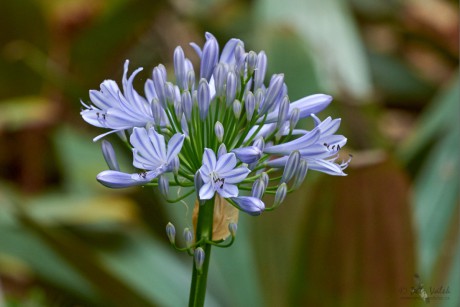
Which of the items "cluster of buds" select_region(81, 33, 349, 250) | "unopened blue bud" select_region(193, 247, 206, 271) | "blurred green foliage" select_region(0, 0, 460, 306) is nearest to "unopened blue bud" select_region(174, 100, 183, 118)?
"cluster of buds" select_region(81, 33, 349, 250)

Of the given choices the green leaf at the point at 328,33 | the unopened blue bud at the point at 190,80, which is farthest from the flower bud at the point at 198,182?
the green leaf at the point at 328,33

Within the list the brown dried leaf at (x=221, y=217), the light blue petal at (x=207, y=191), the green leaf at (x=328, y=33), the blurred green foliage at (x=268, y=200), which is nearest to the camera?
the light blue petal at (x=207, y=191)

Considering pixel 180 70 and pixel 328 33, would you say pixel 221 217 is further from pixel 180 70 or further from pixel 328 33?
pixel 328 33

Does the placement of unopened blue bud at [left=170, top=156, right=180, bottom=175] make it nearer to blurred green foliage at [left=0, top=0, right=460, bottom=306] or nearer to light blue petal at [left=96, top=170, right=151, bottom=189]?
light blue petal at [left=96, top=170, right=151, bottom=189]

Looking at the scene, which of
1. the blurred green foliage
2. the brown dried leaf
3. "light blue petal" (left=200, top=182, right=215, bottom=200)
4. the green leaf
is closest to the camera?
"light blue petal" (left=200, top=182, right=215, bottom=200)

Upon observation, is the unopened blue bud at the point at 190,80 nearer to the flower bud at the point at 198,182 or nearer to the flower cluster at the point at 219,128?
the flower cluster at the point at 219,128

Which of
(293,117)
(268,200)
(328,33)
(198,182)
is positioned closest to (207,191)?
(198,182)
